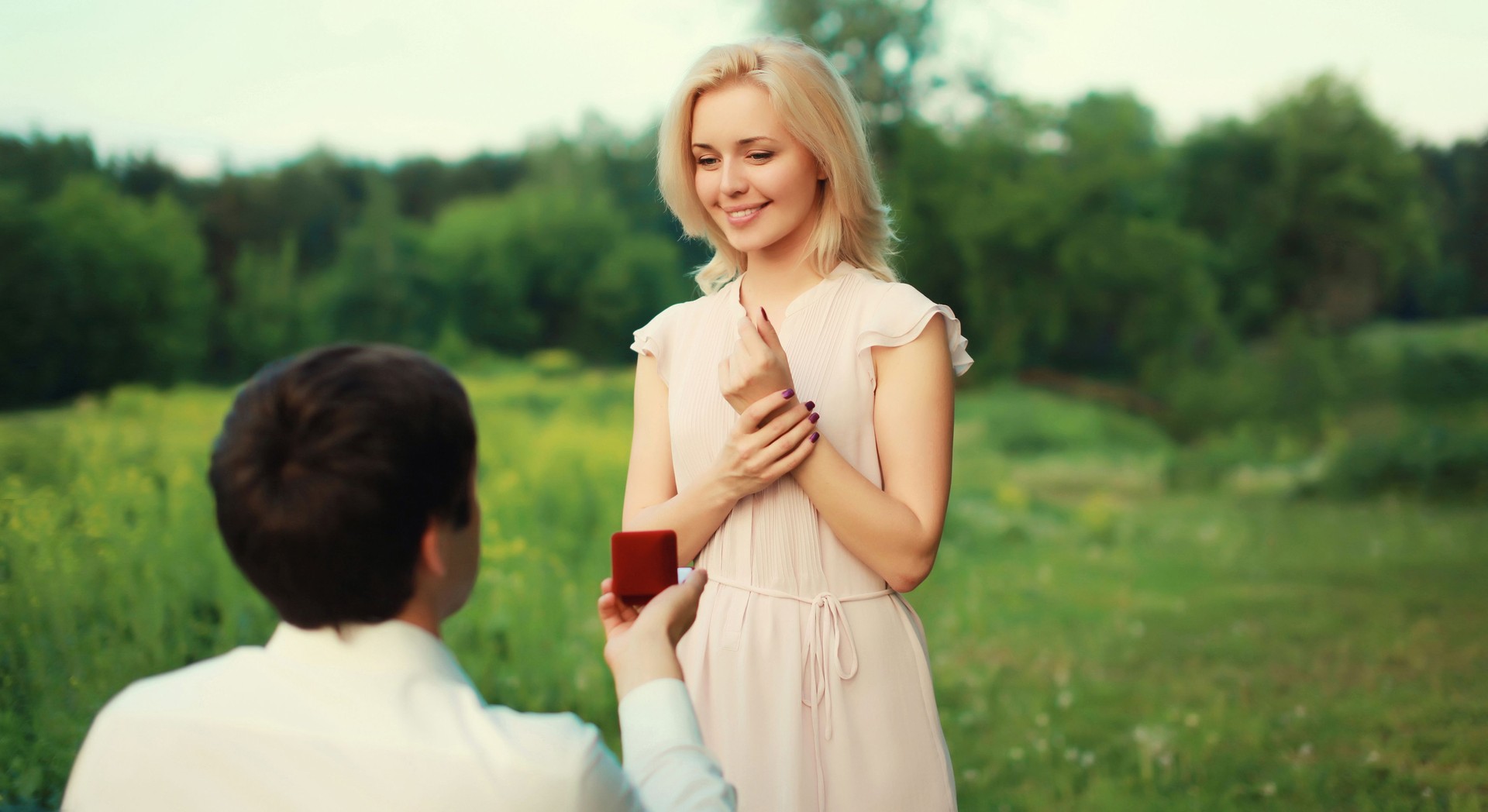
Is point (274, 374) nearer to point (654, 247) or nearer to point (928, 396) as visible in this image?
point (928, 396)

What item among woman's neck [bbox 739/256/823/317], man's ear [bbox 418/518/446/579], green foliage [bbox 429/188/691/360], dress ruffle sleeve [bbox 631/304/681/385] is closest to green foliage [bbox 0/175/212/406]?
green foliage [bbox 429/188/691/360]

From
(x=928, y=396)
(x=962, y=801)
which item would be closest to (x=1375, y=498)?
(x=962, y=801)

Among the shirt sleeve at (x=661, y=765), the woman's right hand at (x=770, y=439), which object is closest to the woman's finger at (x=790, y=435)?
the woman's right hand at (x=770, y=439)

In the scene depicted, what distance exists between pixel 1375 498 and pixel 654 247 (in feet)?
19.8

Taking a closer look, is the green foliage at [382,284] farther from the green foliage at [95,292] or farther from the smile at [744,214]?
the smile at [744,214]

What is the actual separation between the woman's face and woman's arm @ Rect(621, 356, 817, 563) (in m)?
0.31

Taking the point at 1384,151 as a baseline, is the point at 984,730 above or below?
below

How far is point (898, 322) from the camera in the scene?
169 cm

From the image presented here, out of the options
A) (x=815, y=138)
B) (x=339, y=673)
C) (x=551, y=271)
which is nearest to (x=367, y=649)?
(x=339, y=673)

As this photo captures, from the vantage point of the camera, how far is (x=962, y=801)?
368 cm

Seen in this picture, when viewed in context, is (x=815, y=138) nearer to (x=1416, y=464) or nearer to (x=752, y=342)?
(x=752, y=342)

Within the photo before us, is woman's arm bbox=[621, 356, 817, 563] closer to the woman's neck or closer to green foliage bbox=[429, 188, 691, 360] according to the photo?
the woman's neck

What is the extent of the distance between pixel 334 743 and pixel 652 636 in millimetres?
354

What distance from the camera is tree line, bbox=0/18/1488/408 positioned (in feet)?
16.6
